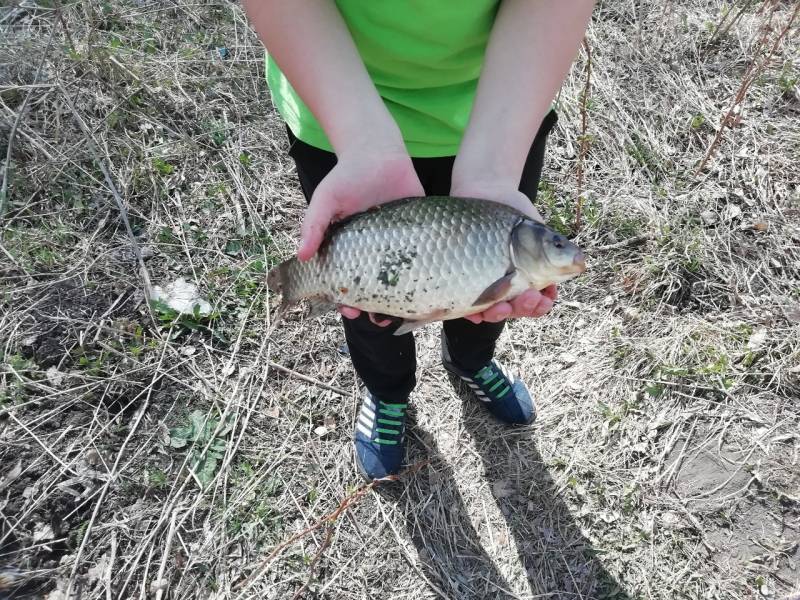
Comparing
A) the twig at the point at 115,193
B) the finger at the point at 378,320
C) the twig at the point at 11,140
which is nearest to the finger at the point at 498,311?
the finger at the point at 378,320

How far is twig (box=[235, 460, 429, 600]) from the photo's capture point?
6.57 ft

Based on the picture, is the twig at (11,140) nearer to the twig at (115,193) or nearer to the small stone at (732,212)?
the twig at (115,193)

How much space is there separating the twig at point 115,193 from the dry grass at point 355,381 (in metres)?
0.05

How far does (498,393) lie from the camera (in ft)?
7.69

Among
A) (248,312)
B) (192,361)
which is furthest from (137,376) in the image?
(248,312)

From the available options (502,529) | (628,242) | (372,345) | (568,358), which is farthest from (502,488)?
(628,242)

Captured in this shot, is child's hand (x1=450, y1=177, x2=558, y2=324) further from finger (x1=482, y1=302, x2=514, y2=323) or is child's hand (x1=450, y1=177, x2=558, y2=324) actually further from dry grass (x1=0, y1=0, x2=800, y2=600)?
dry grass (x1=0, y1=0, x2=800, y2=600)

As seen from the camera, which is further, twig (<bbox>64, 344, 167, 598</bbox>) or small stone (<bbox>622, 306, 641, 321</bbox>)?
small stone (<bbox>622, 306, 641, 321</bbox>)

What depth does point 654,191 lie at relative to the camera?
9.70 ft

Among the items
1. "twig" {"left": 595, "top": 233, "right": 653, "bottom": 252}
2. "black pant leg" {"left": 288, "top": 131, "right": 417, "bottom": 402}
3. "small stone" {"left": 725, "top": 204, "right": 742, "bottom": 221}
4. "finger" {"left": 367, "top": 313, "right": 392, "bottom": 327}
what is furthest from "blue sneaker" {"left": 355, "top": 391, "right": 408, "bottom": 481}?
"small stone" {"left": 725, "top": 204, "right": 742, "bottom": 221}

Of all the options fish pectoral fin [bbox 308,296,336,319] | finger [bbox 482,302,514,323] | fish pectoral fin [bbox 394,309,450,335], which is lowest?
fish pectoral fin [bbox 308,296,336,319]

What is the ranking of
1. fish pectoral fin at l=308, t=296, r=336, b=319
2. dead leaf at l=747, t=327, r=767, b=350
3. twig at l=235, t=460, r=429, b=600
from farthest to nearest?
1. dead leaf at l=747, t=327, r=767, b=350
2. twig at l=235, t=460, r=429, b=600
3. fish pectoral fin at l=308, t=296, r=336, b=319

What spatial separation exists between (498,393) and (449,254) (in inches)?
43.2

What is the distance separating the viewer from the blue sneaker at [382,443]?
7.35 feet
